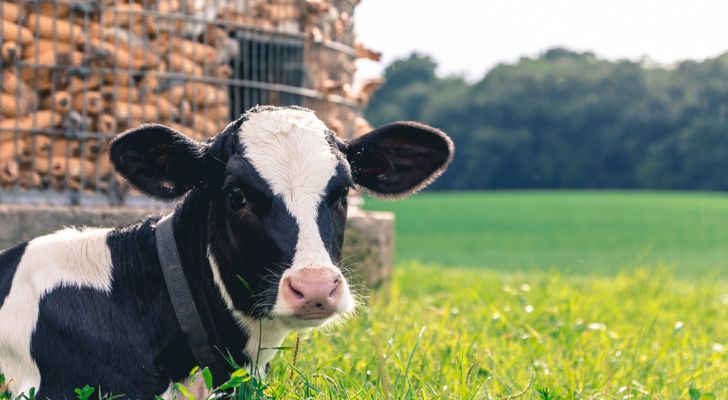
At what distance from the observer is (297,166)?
340cm

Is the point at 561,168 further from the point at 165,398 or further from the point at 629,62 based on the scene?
the point at 165,398

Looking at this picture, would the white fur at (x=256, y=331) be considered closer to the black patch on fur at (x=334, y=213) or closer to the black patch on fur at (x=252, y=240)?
the black patch on fur at (x=252, y=240)

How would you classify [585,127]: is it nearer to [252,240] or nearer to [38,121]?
[38,121]

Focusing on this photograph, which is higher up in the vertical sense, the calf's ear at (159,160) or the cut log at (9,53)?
the cut log at (9,53)

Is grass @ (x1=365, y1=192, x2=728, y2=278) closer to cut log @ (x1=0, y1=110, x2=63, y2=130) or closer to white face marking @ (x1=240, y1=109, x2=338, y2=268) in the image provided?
cut log @ (x1=0, y1=110, x2=63, y2=130)

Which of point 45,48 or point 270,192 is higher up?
point 45,48

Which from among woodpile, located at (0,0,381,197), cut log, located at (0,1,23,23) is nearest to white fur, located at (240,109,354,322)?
woodpile, located at (0,0,381,197)

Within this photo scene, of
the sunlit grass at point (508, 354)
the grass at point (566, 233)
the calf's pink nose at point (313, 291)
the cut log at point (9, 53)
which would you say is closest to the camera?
the calf's pink nose at point (313, 291)

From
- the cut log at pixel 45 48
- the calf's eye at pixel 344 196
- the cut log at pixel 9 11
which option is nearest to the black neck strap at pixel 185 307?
the calf's eye at pixel 344 196

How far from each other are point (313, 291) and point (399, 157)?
111 centimetres

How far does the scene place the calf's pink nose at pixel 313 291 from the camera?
9.91 feet

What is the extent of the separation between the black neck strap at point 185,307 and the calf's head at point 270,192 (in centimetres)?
13

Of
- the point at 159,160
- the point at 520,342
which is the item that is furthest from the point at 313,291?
the point at 520,342

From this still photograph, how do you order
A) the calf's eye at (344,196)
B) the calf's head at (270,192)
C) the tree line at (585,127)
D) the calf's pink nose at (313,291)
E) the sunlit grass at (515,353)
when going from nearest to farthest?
the calf's pink nose at (313,291) < the calf's head at (270,192) < the calf's eye at (344,196) < the sunlit grass at (515,353) < the tree line at (585,127)
